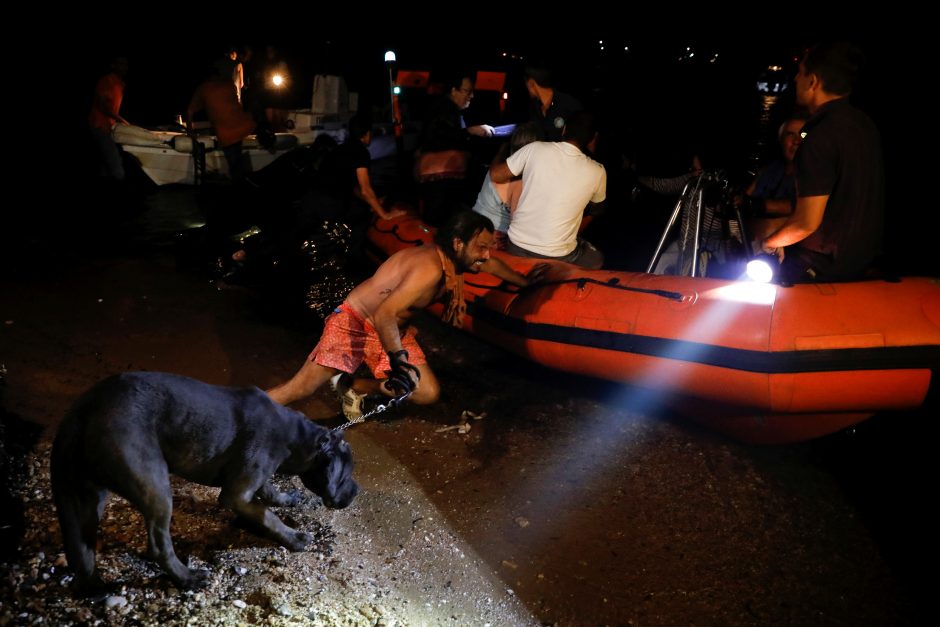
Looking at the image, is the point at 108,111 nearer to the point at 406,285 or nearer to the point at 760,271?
the point at 406,285

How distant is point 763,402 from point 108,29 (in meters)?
26.7

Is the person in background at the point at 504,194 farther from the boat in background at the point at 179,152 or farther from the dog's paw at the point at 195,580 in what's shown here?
the boat in background at the point at 179,152

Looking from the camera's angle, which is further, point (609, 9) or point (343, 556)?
point (609, 9)

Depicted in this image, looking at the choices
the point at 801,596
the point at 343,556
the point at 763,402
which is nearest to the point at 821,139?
the point at 763,402

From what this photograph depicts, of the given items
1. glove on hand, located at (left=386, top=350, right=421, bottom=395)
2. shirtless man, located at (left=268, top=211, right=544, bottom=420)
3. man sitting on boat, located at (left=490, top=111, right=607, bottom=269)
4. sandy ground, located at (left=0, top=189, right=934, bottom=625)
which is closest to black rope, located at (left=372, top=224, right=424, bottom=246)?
man sitting on boat, located at (left=490, top=111, right=607, bottom=269)

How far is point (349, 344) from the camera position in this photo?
13.5 ft

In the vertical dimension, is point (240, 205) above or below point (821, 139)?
below

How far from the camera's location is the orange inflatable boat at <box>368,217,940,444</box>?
12.0ft

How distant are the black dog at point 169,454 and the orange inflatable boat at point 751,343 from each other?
6.57 feet

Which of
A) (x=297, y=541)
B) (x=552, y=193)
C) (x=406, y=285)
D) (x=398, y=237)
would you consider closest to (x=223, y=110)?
(x=398, y=237)

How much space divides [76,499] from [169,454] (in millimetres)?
343

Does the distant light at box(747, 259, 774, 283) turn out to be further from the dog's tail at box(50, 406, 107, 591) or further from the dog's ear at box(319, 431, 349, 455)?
the dog's tail at box(50, 406, 107, 591)

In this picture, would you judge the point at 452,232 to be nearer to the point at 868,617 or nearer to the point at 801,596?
the point at 801,596

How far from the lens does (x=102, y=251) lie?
7.51m
